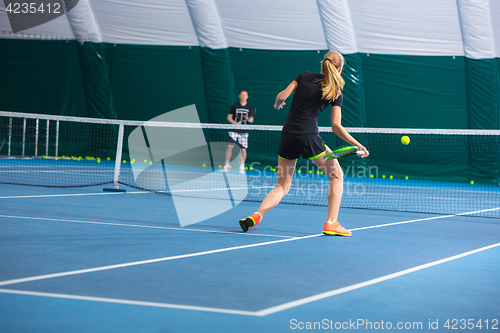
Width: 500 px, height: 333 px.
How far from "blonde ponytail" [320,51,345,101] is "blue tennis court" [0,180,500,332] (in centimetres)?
131

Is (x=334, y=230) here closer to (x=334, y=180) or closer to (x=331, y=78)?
(x=334, y=180)

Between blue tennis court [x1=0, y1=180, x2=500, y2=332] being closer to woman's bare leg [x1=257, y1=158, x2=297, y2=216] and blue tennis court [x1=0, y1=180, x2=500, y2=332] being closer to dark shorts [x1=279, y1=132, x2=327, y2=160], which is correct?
woman's bare leg [x1=257, y1=158, x2=297, y2=216]

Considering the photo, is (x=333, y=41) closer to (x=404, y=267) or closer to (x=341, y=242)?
(x=341, y=242)

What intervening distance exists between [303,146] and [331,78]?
662 millimetres

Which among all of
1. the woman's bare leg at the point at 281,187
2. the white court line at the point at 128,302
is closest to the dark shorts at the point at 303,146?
the woman's bare leg at the point at 281,187

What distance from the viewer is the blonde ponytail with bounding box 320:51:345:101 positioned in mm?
5352

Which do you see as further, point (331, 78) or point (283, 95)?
point (331, 78)

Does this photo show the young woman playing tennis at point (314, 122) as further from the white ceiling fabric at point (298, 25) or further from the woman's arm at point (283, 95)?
the white ceiling fabric at point (298, 25)

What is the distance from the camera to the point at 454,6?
1388cm

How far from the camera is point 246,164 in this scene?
16719 millimetres

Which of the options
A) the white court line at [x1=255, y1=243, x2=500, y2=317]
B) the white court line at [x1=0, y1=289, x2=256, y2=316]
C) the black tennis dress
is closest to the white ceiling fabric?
the black tennis dress

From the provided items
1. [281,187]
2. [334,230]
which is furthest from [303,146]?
[334,230]

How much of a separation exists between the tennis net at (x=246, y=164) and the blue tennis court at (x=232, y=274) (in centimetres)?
299

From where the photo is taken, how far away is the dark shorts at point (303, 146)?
5430mm
